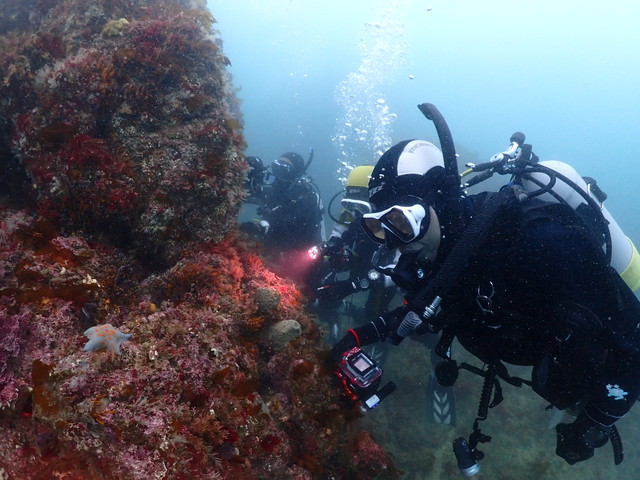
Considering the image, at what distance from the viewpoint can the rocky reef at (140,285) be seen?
6.28 feet

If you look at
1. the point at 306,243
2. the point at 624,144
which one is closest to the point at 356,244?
the point at 306,243

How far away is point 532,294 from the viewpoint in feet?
8.36

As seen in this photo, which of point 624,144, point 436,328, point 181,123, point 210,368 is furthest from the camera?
point 624,144

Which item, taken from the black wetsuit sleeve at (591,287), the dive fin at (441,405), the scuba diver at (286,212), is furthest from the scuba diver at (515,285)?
the scuba diver at (286,212)

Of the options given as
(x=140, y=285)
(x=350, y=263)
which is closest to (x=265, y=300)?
(x=140, y=285)

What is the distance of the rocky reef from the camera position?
Result: 191 cm

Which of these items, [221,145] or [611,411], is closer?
[611,411]

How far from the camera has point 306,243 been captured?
25.2ft

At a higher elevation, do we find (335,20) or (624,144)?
(624,144)

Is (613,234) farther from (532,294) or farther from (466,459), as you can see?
(466,459)

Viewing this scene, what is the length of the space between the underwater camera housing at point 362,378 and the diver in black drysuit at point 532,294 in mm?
519

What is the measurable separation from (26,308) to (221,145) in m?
2.44

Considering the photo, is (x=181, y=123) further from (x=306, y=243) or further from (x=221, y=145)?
(x=306, y=243)

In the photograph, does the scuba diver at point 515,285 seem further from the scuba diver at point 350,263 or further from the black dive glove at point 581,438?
the scuba diver at point 350,263
